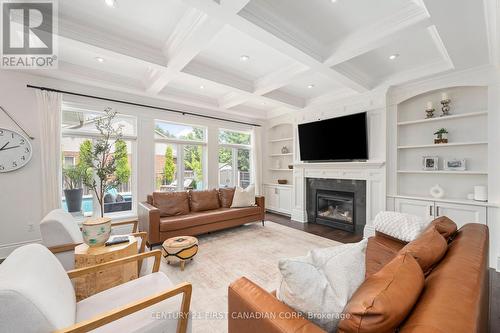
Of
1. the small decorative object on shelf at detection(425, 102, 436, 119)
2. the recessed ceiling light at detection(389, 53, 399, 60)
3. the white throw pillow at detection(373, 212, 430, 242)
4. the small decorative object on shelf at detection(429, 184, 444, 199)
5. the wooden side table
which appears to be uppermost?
the recessed ceiling light at detection(389, 53, 399, 60)

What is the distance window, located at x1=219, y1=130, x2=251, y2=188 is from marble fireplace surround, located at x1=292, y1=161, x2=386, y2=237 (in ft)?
5.20

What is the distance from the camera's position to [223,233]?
13.4 ft

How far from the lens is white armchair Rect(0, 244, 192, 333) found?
0.86 meters

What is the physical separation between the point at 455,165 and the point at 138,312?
4.47 meters

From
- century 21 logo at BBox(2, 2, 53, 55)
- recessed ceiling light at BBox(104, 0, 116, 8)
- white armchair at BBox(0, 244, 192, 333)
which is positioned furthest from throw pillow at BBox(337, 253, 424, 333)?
century 21 logo at BBox(2, 2, 53, 55)

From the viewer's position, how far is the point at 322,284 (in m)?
0.95

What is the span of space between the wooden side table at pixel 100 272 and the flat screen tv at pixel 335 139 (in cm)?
393

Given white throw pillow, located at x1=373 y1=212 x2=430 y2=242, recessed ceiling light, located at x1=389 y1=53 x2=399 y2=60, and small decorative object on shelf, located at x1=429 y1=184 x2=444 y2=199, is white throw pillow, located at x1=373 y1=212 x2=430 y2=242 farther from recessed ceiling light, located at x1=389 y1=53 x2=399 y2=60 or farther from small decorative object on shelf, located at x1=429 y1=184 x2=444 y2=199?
recessed ceiling light, located at x1=389 y1=53 x2=399 y2=60

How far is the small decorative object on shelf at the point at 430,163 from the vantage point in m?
3.47

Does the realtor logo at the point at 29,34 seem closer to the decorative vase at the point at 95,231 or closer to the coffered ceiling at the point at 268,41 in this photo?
the coffered ceiling at the point at 268,41

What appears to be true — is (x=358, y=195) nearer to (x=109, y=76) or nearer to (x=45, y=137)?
(x=109, y=76)

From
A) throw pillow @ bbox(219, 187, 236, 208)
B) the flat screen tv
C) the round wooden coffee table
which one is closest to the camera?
the round wooden coffee table

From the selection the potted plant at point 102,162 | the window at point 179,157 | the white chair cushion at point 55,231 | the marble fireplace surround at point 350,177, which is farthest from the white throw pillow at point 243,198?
the white chair cushion at point 55,231

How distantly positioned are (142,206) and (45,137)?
1.76m
